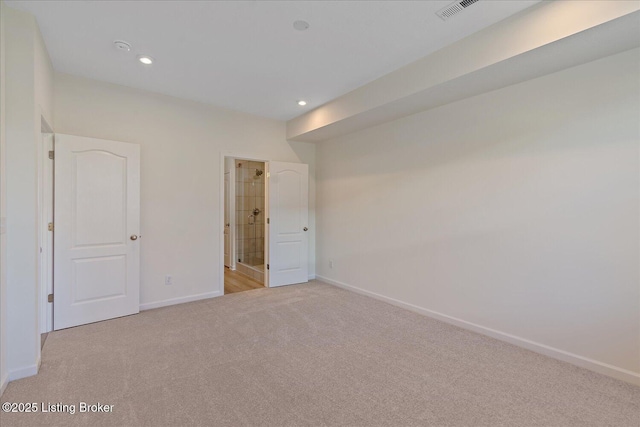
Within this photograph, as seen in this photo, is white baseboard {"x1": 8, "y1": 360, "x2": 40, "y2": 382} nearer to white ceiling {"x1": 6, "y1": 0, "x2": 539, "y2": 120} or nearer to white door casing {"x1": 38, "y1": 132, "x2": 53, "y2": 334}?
white door casing {"x1": 38, "y1": 132, "x2": 53, "y2": 334}

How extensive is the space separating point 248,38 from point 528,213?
→ 2.95m

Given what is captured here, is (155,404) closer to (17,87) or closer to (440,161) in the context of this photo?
(17,87)

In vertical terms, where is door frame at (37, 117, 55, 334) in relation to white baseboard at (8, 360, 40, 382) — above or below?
above

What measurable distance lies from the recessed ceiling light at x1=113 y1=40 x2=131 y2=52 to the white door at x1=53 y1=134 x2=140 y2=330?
108cm

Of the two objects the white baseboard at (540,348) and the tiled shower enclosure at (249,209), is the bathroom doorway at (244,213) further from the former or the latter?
the white baseboard at (540,348)

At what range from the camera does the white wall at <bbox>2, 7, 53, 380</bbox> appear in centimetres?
215

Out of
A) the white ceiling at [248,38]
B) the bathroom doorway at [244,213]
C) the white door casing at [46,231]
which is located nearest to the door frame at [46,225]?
the white door casing at [46,231]

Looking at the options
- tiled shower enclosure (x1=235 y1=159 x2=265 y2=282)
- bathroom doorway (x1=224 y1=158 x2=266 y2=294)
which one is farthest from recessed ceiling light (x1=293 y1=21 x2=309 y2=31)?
tiled shower enclosure (x1=235 y1=159 x2=265 y2=282)

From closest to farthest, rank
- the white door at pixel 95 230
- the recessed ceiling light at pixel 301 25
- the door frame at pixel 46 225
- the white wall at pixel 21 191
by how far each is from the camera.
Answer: the white wall at pixel 21 191, the recessed ceiling light at pixel 301 25, the door frame at pixel 46 225, the white door at pixel 95 230

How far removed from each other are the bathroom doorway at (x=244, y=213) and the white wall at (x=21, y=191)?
3.86 meters

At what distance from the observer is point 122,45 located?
8.63ft

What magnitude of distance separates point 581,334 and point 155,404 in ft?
10.7

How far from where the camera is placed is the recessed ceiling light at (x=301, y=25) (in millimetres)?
2320

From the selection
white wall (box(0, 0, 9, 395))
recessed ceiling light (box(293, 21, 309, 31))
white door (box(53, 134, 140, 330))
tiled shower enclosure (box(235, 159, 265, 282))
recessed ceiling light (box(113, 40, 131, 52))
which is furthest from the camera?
tiled shower enclosure (box(235, 159, 265, 282))
